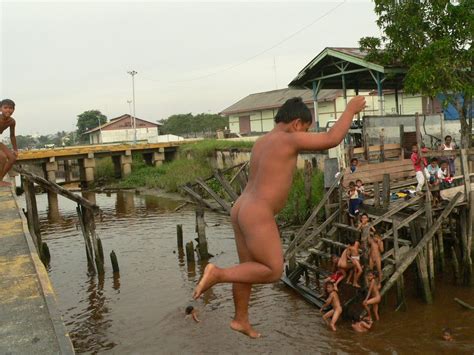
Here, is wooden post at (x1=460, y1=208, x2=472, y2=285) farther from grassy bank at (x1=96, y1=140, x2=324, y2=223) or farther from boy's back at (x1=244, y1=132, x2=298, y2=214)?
boy's back at (x1=244, y1=132, x2=298, y2=214)

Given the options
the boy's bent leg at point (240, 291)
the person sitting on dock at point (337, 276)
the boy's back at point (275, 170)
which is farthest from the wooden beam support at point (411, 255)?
the boy's back at point (275, 170)

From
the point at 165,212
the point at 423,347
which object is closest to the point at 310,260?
the point at 423,347

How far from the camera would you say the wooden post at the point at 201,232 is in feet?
56.6

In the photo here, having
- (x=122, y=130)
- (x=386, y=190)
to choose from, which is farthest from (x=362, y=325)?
(x=122, y=130)

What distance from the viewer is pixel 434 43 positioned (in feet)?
48.9

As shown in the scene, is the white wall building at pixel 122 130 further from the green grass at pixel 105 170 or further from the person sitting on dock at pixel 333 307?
the person sitting on dock at pixel 333 307

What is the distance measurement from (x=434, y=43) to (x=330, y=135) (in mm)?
13045

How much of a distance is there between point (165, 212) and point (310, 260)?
16.2 metres

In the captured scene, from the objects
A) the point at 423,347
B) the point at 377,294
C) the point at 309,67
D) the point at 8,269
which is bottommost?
the point at 423,347

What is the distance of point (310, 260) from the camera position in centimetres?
1352

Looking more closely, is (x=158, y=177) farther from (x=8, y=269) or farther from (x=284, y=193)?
(x=284, y=193)

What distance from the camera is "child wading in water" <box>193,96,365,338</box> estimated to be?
11.1ft

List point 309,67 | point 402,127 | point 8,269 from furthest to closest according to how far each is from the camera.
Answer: point 309,67 → point 402,127 → point 8,269

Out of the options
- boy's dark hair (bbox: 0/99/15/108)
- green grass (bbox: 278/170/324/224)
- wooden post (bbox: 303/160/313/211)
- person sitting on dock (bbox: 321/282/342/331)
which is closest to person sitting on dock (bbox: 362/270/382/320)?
person sitting on dock (bbox: 321/282/342/331)
